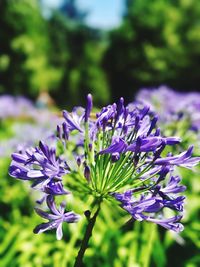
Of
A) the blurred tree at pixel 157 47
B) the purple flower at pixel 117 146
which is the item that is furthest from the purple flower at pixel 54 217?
the blurred tree at pixel 157 47

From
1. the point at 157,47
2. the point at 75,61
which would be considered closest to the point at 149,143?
the point at 157,47

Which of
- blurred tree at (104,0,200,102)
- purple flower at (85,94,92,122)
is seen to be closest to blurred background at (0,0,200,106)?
blurred tree at (104,0,200,102)

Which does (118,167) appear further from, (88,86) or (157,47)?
(88,86)

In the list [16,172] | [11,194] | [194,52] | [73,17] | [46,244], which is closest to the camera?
[16,172]

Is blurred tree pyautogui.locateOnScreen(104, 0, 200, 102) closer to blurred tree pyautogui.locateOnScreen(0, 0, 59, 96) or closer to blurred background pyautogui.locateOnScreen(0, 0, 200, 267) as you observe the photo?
blurred background pyautogui.locateOnScreen(0, 0, 200, 267)

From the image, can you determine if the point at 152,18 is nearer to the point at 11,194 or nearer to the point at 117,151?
the point at 11,194

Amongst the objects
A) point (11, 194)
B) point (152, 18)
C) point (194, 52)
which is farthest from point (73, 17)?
point (11, 194)
